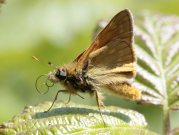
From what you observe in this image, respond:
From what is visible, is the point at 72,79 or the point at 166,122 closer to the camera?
the point at 166,122

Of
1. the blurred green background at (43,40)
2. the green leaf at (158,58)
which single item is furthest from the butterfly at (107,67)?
the blurred green background at (43,40)

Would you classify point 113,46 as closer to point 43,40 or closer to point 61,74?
point 61,74

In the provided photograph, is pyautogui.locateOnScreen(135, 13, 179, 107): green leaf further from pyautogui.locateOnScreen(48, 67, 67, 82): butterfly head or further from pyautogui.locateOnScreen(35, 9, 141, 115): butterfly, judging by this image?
pyautogui.locateOnScreen(48, 67, 67, 82): butterfly head

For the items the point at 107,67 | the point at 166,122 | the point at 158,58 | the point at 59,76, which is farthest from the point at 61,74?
the point at 158,58

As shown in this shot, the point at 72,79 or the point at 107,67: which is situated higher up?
the point at 107,67

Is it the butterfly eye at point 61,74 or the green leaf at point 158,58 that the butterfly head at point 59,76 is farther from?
the green leaf at point 158,58
